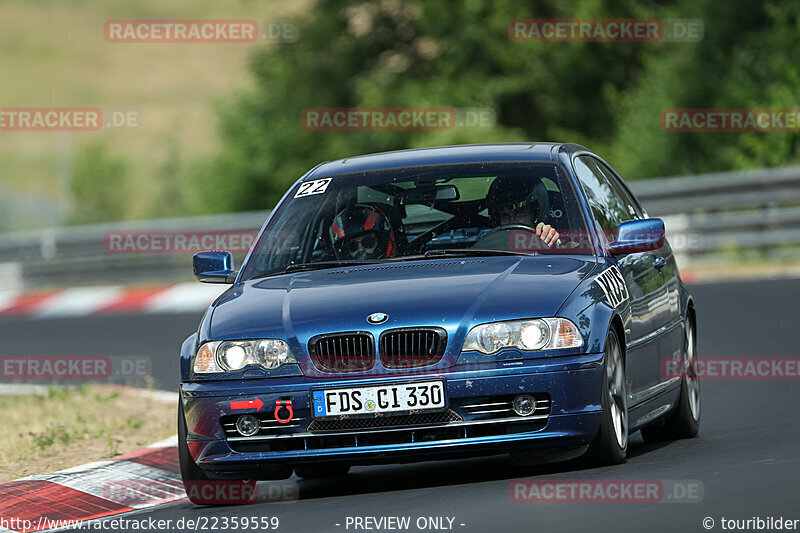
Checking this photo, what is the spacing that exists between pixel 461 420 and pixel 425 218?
59.7 inches

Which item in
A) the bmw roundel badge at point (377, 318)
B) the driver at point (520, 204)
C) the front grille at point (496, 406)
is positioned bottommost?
the front grille at point (496, 406)

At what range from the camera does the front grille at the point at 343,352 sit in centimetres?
702

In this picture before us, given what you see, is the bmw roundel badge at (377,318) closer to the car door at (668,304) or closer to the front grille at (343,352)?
the front grille at (343,352)

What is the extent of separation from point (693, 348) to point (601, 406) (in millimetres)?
2494

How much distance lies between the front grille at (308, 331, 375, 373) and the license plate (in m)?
0.11

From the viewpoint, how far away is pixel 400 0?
123ft

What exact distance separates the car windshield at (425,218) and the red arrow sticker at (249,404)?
45.4 inches

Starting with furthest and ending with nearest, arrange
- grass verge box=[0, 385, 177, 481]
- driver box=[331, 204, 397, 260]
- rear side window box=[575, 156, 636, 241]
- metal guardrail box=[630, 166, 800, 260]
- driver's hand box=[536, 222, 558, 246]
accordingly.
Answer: metal guardrail box=[630, 166, 800, 260] < grass verge box=[0, 385, 177, 481] < rear side window box=[575, 156, 636, 241] < driver box=[331, 204, 397, 260] < driver's hand box=[536, 222, 558, 246]

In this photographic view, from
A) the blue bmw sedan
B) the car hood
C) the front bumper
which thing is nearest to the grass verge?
the blue bmw sedan

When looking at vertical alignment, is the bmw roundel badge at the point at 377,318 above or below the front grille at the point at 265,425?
above

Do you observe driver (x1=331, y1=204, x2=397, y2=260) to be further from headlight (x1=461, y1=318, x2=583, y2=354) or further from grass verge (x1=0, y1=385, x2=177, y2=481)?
grass verge (x1=0, y1=385, x2=177, y2=481)

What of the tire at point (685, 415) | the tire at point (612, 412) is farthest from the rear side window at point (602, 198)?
the tire at point (612, 412)

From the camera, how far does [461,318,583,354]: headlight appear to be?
696cm

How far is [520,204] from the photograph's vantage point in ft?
26.8
